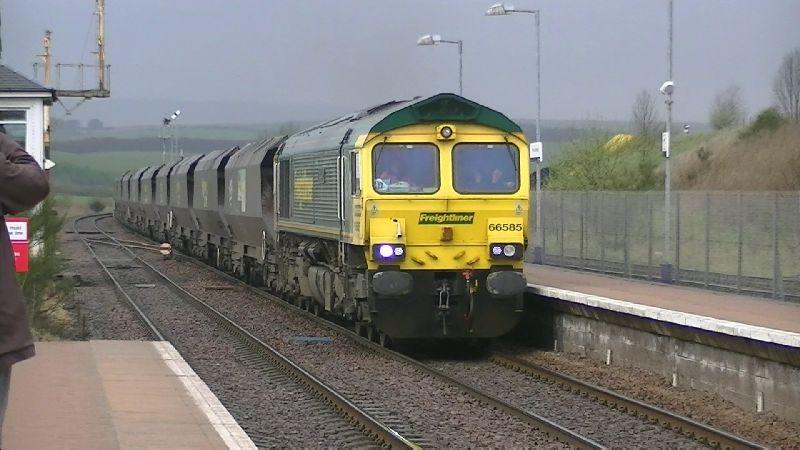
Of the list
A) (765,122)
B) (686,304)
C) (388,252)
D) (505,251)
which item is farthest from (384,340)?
(765,122)

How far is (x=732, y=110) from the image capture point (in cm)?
6391

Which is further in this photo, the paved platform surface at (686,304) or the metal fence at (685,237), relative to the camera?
the metal fence at (685,237)

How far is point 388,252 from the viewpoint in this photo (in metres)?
14.8

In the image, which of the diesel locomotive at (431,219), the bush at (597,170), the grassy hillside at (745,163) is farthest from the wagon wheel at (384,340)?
the bush at (597,170)

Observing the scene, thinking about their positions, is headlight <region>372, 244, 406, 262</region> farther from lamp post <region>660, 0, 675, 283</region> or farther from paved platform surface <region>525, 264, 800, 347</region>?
lamp post <region>660, 0, 675, 283</region>

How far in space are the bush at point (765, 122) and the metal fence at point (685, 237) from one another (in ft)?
54.9

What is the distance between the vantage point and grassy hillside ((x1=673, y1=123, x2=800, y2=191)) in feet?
112

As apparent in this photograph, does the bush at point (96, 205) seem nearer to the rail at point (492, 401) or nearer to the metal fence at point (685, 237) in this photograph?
the metal fence at point (685, 237)

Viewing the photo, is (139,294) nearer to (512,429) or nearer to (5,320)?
(512,429)

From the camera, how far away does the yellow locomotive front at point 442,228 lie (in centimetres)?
1488

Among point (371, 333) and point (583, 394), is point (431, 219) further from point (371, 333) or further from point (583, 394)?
point (583, 394)

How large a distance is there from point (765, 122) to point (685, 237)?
2274 cm

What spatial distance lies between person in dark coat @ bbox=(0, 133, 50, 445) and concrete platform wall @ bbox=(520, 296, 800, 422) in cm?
788

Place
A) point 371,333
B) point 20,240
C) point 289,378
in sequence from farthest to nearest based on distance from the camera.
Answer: point 371,333, point 289,378, point 20,240
